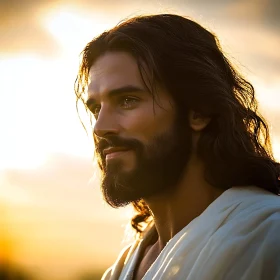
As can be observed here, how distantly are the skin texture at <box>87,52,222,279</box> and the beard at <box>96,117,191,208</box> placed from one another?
0.03m

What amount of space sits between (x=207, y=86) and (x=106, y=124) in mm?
944

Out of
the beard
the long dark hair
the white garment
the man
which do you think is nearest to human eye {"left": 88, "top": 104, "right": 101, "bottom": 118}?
the man

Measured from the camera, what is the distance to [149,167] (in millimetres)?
4535

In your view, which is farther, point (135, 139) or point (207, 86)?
point (207, 86)

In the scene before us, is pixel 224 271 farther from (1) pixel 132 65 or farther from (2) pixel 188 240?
(1) pixel 132 65

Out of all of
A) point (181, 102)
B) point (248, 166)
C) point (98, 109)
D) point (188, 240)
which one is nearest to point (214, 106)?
point (181, 102)

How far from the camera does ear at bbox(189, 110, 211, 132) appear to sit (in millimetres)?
4688

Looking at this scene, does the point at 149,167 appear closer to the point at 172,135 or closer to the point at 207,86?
the point at 172,135

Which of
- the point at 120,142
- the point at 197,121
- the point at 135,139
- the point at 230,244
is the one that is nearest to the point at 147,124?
the point at 135,139

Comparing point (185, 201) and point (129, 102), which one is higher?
point (129, 102)

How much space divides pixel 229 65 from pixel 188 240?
2042 millimetres

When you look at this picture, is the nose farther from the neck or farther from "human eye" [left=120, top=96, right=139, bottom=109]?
the neck

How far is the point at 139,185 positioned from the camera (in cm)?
450

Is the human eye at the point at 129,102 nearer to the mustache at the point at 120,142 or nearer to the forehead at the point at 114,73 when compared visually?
the forehead at the point at 114,73
